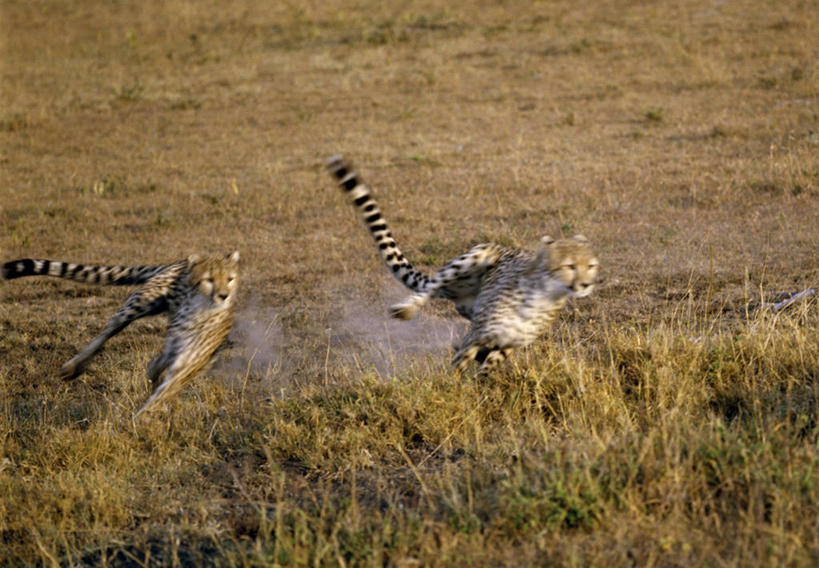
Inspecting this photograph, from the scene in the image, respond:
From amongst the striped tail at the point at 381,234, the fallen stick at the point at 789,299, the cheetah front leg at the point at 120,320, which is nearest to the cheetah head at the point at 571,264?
the striped tail at the point at 381,234

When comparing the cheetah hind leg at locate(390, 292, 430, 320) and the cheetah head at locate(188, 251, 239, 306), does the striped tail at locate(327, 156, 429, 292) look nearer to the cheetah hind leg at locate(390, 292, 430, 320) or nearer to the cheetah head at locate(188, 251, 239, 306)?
the cheetah hind leg at locate(390, 292, 430, 320)

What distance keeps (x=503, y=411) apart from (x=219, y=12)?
57.5 ft

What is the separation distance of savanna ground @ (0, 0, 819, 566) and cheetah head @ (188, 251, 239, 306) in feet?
1.88

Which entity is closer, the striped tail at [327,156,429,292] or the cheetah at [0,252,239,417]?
the cheetah at [0,252,239,417]

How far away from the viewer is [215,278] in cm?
518

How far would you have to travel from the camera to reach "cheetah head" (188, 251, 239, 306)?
202 inches

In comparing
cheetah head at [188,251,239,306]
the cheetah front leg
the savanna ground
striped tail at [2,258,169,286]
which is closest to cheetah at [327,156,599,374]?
the savanna ground

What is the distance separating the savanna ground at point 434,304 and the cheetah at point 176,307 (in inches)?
8.0

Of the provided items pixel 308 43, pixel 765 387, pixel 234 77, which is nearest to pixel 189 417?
pixel 765 387

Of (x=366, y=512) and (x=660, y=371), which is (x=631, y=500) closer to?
(x=366, y=512)

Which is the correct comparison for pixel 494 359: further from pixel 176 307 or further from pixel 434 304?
pixel 434 304

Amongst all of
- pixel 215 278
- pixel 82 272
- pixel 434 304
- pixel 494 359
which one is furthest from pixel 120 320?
pixel 434 304

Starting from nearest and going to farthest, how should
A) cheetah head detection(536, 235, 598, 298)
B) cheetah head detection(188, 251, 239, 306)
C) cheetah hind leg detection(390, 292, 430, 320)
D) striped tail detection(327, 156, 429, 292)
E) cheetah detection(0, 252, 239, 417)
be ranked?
cheetah head detection(536, 235, 598, 298) < cheetah detection(0, 252, 239, 417) < cheetah head detection(188, 251, 239, 306) < cheetah hind leg detection(390, 292, 430, 320) < striped tail detection(327, 156, 429, 292)

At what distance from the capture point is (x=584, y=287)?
478 centimetres
